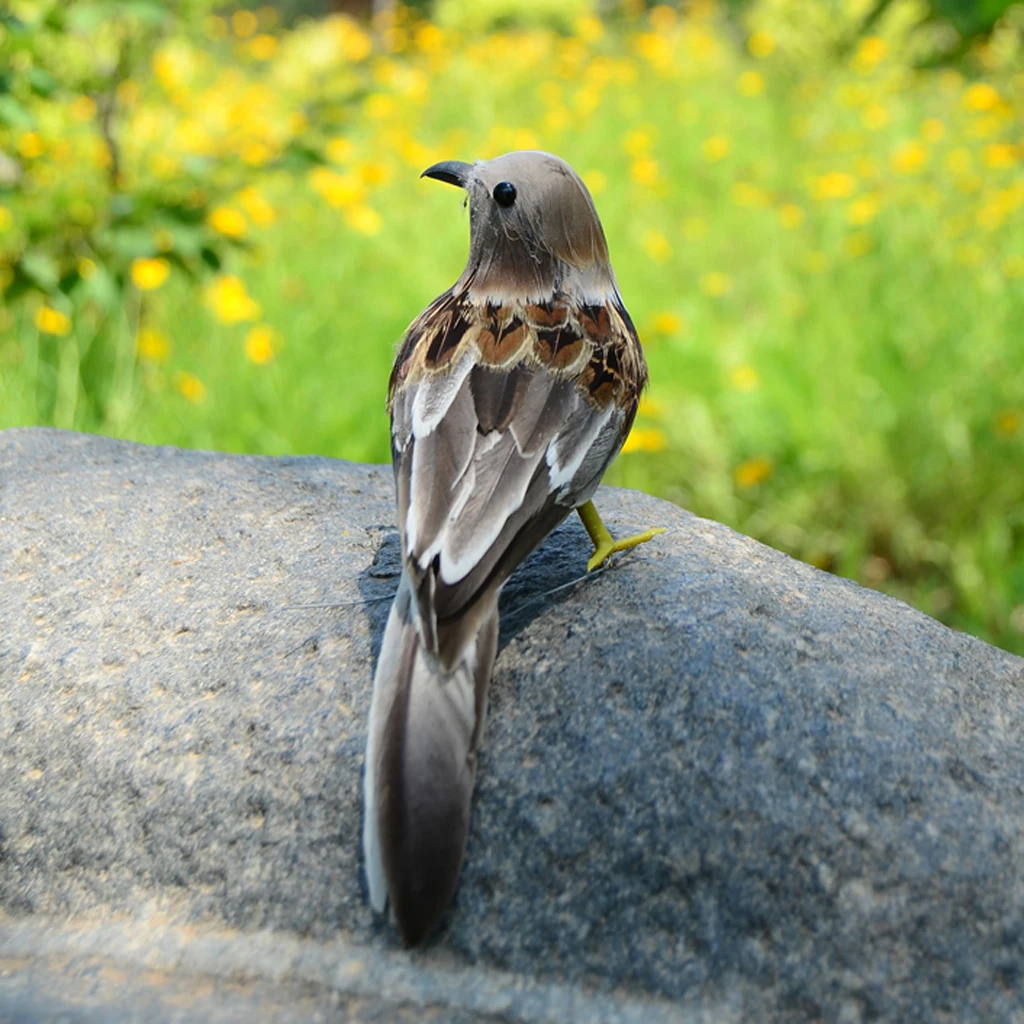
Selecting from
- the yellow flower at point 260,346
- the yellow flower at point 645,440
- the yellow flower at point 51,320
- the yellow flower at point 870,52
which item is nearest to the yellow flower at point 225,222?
the yellow flower at point 260,346

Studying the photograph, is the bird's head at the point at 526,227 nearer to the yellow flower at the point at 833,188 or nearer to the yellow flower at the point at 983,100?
the yellow flower at the point at 833,188

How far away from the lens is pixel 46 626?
207 centimetres

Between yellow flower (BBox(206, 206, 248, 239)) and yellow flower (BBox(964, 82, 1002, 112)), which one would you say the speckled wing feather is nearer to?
yellow flower (BBox(206, 206, 248, 239))

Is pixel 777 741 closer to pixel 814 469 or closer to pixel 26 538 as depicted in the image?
pixel 26 538

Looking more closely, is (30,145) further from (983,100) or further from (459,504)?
(983,100)

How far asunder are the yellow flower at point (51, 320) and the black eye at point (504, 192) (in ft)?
7.66

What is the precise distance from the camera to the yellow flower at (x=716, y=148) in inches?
254

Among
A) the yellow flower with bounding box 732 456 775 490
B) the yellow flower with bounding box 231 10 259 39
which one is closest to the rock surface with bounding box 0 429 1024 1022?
the yellow flower with bounding box 732 456 775 490

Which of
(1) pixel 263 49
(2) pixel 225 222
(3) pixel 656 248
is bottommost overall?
(3) pixel 656 248

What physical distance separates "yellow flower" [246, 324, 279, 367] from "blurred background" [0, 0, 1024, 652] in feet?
0.08

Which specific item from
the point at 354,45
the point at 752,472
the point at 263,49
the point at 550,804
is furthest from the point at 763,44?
the point at 550,804

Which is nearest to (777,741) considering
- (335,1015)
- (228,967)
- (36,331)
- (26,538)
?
(335,1015)

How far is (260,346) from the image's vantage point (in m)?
4.00

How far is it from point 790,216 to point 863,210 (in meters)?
0.40
